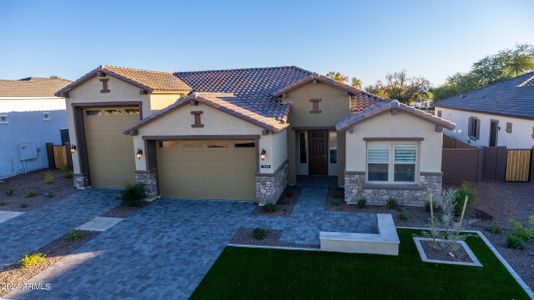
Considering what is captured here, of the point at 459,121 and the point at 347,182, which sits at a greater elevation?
the point at 459,121

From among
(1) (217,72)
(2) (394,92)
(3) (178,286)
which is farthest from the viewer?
(2) (394,92)

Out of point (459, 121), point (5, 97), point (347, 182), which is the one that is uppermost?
point (5, 97)

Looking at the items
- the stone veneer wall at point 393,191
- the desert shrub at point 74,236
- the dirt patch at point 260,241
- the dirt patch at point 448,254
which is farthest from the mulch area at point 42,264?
the dirt patch at point 448,254

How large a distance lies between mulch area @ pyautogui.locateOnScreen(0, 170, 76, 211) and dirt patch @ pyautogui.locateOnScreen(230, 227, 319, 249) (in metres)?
9.11

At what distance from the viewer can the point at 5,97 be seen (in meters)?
18.9

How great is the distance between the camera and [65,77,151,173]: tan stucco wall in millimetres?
15195

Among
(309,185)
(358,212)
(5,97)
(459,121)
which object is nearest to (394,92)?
(459,121)

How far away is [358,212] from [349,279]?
15.5 ft

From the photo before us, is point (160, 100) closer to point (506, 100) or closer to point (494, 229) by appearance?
point (494, 229)

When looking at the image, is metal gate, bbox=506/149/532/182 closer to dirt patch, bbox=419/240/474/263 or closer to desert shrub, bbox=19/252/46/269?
dirt patch, bbox=419/240/474/263

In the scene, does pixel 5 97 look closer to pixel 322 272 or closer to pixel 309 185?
pixel 309 185

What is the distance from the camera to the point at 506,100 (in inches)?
810

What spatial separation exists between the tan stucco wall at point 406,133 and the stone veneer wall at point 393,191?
0.44 meters

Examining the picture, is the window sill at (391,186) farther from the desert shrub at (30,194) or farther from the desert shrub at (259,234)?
the desert shrub at (30,194)
